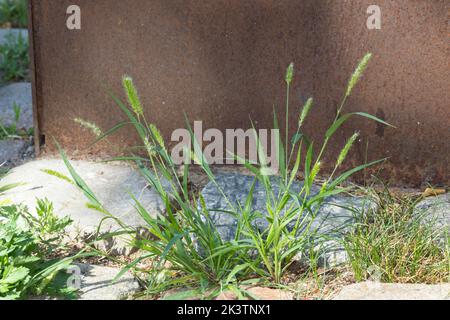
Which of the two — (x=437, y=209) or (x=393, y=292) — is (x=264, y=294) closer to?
(x=393, y=292)

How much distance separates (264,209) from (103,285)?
0.69 meters

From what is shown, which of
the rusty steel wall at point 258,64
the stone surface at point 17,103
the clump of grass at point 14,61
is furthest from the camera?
the clump of grass at point 14,61

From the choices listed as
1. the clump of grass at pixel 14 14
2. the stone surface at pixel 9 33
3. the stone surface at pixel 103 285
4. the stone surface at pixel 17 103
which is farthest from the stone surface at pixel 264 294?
the clump of grass at pixel 14 14

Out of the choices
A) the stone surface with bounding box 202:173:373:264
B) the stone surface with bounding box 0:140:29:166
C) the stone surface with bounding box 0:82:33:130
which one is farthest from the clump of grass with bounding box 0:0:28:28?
the stone surface with bounding box 202:173:373:264

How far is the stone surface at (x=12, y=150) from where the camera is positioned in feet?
11.1

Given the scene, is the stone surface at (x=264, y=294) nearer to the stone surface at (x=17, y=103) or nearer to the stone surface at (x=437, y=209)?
the stone surface at (x=437, y=209)

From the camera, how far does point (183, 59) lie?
3.09 metres

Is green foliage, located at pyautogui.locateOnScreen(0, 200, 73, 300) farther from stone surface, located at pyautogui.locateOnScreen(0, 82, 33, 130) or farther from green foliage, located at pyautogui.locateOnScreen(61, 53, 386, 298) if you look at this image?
stone surface, located at pyautogui.locateOnScreen(0, 82, 33, 130)

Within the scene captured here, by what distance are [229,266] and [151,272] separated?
252mm

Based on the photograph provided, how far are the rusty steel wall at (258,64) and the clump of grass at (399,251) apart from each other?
52 cm

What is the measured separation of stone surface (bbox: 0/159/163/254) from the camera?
9.08ft

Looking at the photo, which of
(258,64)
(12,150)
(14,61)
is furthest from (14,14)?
(258,64)

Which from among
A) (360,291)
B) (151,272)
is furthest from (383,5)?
(151,272)

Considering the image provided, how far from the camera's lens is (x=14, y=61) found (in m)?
4.62
